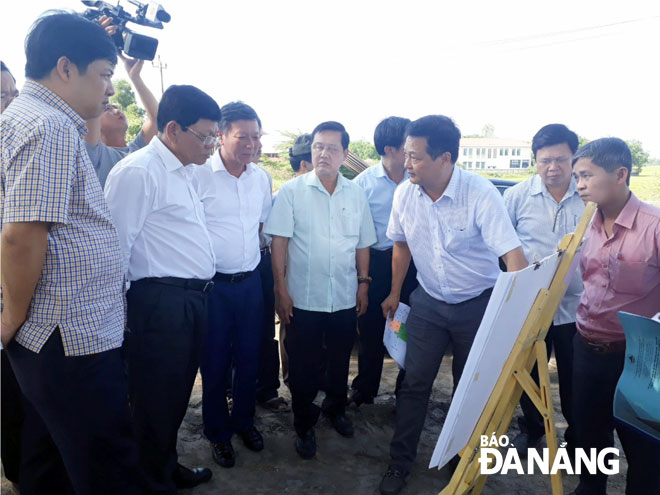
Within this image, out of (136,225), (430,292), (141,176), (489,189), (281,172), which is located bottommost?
(281,172)

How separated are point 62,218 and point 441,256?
5.71 ft

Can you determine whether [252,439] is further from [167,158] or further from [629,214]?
[629,214]

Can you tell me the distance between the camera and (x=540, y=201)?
284 cm

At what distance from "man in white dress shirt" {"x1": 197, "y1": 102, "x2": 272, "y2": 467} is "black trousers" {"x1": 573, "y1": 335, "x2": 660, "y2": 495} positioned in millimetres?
1673

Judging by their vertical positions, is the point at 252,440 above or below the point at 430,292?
below

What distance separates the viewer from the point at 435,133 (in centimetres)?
240

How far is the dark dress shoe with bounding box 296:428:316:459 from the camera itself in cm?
278

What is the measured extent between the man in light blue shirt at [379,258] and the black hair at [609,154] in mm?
1395

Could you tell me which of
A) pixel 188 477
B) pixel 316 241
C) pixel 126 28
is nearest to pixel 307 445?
pixel 188 477

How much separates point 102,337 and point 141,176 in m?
0.71

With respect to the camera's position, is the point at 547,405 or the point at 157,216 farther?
the point at 157,216

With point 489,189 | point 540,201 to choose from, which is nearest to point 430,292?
point 489,189

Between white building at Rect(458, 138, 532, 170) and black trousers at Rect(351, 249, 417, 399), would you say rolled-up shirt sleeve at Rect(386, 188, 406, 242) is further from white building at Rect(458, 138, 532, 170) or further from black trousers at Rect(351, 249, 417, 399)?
white building at Rect(458, 138, 532, 170)

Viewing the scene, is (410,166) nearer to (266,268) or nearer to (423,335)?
(423,335)
